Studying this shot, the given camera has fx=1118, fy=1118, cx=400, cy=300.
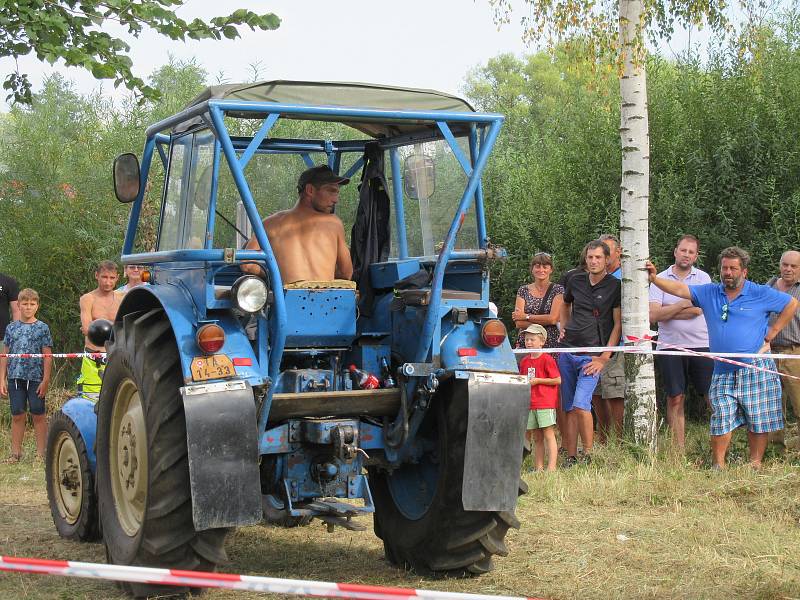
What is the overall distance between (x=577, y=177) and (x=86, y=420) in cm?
696

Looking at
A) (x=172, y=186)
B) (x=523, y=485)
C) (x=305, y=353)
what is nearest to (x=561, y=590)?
(x=523, y=485)

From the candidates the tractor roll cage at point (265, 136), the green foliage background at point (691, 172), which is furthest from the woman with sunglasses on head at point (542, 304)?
the tractor roll cage at point (265, 136)

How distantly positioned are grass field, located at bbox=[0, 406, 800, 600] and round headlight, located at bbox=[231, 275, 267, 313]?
4.70 ft

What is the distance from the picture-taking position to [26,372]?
10.5 m

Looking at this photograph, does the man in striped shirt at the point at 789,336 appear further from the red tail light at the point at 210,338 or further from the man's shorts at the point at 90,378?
the man's shorts at the point at 90,378

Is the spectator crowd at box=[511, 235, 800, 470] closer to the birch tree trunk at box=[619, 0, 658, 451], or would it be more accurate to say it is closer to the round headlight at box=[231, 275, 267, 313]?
the birch tree trunk at box=[619, 0, 658, 451]

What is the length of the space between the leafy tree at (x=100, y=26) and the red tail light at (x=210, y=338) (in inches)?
185

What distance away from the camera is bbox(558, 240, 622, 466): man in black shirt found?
9.05 meters

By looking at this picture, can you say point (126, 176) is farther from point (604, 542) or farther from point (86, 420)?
point (604, 542)

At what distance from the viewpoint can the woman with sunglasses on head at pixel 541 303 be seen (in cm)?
961

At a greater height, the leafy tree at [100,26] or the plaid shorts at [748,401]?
the leafy tree at [100,26]

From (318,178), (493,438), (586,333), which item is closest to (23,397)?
(586,333)

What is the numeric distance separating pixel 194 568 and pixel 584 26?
20.7 feet

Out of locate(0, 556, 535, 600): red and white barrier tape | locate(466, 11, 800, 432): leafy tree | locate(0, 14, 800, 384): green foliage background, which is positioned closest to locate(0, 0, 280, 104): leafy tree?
locate(0, 14, 800, 384): green foliage background
